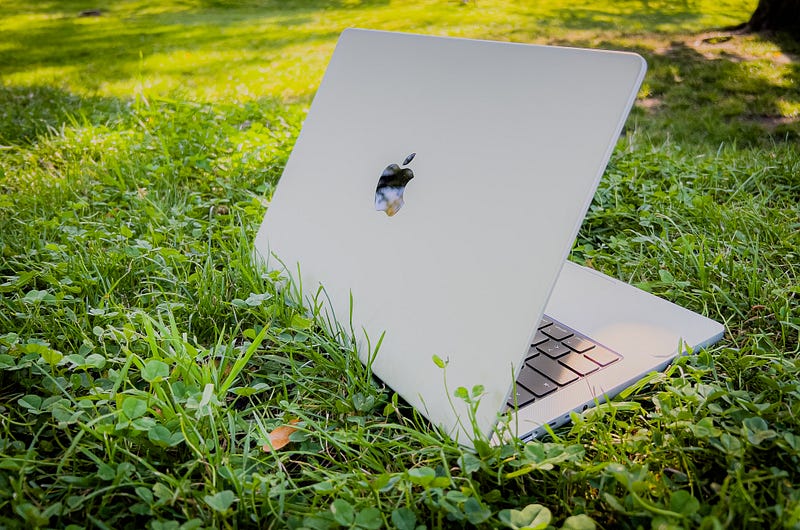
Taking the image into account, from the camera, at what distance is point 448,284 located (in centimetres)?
78

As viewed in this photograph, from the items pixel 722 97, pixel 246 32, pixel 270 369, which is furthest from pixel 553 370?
pixel 246 32

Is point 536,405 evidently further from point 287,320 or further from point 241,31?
point 241,31

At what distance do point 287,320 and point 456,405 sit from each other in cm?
46

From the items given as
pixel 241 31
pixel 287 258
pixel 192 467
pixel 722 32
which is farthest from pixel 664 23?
pixel 192 467

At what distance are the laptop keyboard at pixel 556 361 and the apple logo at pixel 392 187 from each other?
314 millimetres

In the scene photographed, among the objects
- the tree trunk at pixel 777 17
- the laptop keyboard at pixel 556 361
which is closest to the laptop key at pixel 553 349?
the laptop keyboard at pixel 556 361

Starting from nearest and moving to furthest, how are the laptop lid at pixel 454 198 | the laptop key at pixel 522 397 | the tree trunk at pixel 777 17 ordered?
the laptop lid at pixel 454 198, the laptop key at pixel 522 397, the tree trunk at pixel 777 17

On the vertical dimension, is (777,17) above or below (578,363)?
above

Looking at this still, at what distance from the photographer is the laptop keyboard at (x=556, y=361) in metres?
0.84

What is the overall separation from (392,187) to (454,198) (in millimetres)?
141

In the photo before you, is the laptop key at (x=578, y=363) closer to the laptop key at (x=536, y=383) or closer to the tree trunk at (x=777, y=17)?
the laptop key at (x=536, y=383)

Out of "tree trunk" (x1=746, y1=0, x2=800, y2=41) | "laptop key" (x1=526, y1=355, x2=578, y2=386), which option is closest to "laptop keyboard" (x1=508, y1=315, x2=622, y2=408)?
"laptop key" (x1=526, y1=355, x2=578, y2=386)

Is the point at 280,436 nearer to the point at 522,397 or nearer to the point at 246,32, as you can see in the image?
the point at 522,397

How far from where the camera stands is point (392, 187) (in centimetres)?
91
